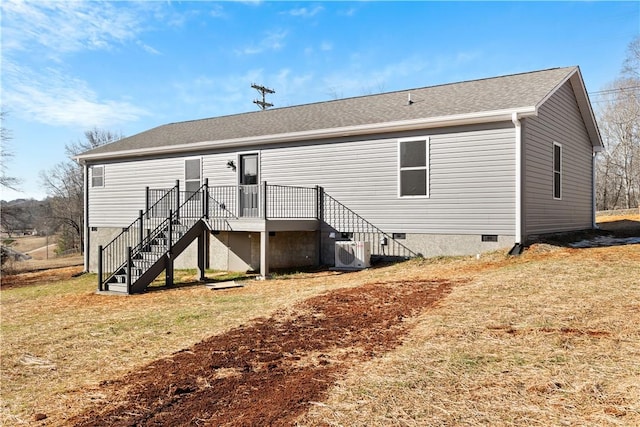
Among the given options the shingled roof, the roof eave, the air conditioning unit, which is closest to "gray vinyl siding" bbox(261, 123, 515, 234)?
the shingled roof

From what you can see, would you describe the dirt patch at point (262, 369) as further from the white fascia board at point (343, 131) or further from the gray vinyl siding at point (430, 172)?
the white fascia board at point (343, 131)

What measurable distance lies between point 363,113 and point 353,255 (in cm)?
452

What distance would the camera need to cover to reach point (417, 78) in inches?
1436

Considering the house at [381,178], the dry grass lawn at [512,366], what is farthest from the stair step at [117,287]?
the dry grass lawn at [512,366]

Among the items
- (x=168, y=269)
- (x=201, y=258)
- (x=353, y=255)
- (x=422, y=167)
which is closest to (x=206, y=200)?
(x=201, y=258)

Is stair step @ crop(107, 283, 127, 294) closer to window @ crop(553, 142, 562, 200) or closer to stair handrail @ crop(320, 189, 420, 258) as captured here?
stair handrail @ crop(320, 189, 420, 258)

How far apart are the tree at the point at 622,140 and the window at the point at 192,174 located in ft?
101

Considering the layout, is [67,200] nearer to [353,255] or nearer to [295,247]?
[295,247]

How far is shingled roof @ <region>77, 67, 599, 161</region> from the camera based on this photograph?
1137 cm

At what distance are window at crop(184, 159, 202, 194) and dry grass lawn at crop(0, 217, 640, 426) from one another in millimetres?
6170

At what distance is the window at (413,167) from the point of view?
11.7m

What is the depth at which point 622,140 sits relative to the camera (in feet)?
113

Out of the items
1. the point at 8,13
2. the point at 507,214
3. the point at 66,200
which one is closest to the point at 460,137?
the point at 507,214

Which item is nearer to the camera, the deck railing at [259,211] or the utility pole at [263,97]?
the deck railing at [259,211]
